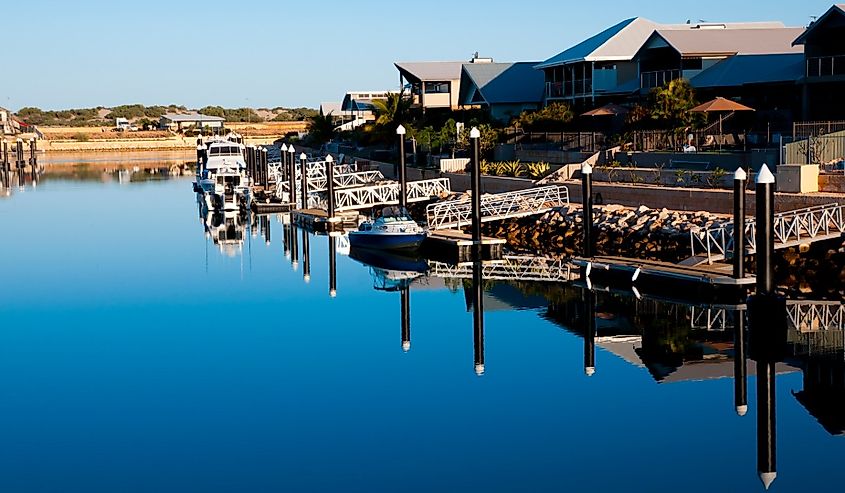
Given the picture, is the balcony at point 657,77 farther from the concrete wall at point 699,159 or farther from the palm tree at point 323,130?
the palm tree at point 323,130

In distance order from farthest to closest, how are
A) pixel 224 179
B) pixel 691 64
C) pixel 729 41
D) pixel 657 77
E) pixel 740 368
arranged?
pixel 224 179, pixel 729 41, pixel 657 77, pixel 691 64, pixel 740 368

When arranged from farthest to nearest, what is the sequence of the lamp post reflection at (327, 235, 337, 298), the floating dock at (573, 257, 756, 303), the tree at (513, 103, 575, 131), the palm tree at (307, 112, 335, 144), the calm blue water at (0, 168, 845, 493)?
the palm tree at (307, 112, 335, 144) → the tree at (513, 103, 575, 131) → the lamp post reflection at (327, 235, 337, 298) → the floating dock at (573, 257, 756, 303) → the calm blue water at (0, 168, 845, 493)

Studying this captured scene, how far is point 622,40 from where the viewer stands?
57.7 meters

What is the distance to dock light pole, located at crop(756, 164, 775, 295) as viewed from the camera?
72.9ft

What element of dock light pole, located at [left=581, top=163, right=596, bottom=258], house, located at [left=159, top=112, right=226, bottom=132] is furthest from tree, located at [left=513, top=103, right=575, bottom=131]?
house, located at [left=159, top=112, right=226, bottom=132]

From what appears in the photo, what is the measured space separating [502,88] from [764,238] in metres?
46.4

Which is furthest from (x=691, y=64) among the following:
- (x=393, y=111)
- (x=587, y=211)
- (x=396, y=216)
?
(x=393, y=111)

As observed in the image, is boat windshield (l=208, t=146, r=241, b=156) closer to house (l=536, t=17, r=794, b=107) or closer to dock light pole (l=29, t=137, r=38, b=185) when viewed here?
house (l=536, t=17, r=794, b=107)

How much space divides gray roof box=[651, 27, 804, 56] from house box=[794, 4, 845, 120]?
8610 millimetres

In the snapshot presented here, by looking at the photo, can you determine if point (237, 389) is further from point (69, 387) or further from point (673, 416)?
point (673, 416)

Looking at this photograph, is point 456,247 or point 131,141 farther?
point 131,141

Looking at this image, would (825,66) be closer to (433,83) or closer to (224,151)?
(224,151)

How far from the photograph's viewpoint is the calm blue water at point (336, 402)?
1571 cm

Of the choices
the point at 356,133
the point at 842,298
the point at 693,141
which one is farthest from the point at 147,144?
the point at 842,298
